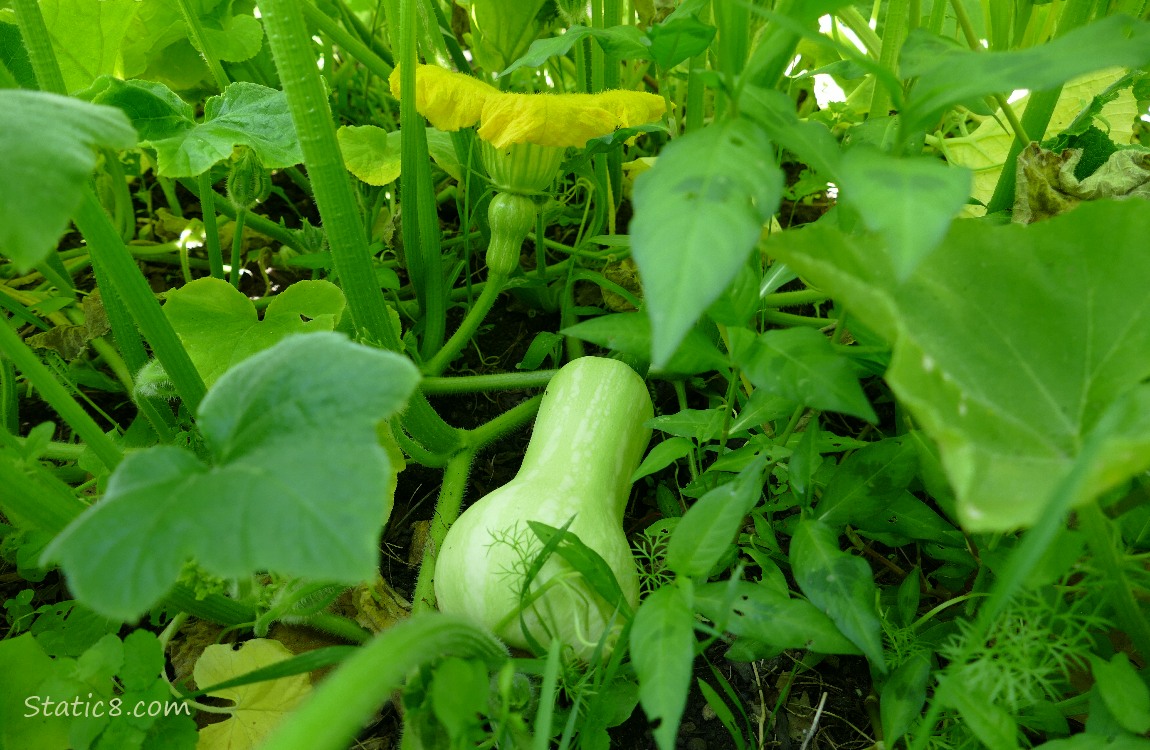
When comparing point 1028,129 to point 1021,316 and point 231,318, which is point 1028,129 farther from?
point 231,318

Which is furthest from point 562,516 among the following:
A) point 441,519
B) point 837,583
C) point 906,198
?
point 906,198

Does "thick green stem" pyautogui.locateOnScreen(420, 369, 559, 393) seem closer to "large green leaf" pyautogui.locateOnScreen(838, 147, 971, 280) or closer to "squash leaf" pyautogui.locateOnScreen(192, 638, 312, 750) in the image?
"squash leaf" pyautogui.locateOnScreen(192, 638, 312, 750)

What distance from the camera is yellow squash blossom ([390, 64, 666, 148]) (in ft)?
3.07

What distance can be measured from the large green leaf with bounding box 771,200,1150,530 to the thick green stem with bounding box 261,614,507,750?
37cm

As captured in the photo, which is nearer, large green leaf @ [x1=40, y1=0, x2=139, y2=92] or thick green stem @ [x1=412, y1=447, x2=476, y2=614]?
thick green stem @ [x1=412, y1=447, x2=476, y2=614]

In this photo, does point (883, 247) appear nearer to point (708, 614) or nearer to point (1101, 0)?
point (708, 614)

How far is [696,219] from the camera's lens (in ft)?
1.71

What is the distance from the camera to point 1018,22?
108cm

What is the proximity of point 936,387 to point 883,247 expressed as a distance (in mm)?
139

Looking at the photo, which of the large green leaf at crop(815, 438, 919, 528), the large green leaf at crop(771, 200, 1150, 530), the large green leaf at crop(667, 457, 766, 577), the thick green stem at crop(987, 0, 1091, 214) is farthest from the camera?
the thick green stem at crop(987, 0, 1091, 214)

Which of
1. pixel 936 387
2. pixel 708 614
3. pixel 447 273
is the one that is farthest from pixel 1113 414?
pixel 447 273

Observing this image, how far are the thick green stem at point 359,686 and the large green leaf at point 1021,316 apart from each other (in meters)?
0.37

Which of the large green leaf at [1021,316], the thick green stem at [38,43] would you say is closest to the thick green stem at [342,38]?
the thick green stem at [38,43]

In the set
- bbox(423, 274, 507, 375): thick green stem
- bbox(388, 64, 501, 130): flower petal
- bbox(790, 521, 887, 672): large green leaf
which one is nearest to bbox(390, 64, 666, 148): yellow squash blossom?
bbox(388, 64, 501, 130): flower petal
